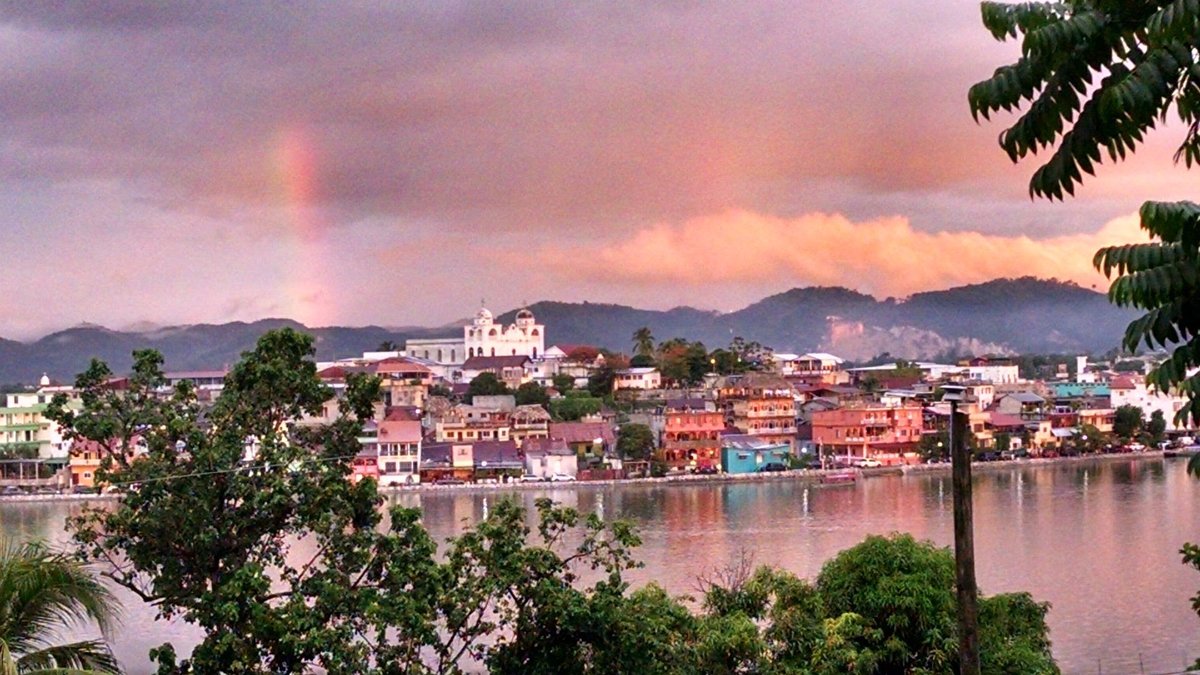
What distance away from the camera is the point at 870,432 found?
2211 cm

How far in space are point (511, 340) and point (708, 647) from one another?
35.2 meters

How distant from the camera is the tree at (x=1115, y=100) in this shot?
1.10 metres

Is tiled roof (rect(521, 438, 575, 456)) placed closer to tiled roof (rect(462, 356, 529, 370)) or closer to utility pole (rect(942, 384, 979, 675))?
tiled roof (rect(462, 356, 529, 370))

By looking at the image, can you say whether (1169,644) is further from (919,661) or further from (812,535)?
(812,535)

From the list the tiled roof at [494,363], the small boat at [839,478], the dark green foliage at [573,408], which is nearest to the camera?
the small boat at [839,478]

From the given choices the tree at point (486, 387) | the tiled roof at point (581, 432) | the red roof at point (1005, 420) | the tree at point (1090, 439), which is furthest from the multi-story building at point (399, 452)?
the tree at point (1090, 439)

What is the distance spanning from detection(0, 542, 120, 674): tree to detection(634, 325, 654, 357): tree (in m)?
29.5

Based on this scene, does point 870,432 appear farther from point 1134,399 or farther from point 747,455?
point 1134,399

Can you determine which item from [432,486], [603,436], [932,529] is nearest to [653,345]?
[603,436]

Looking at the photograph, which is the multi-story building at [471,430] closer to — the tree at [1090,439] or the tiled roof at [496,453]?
the tiled roof at [496,453]

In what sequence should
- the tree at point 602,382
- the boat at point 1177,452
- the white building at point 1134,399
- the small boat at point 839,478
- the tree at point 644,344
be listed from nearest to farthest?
the small boat at point 839,478, the boat at point 1177,452, the white building at point 1134,399, the tree at point 602,382, the tree at point 644,344

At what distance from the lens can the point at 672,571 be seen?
9992 mm

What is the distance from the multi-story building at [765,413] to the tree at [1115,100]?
68.7 feet

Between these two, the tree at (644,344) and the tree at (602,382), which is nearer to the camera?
the tree at (602,382)
